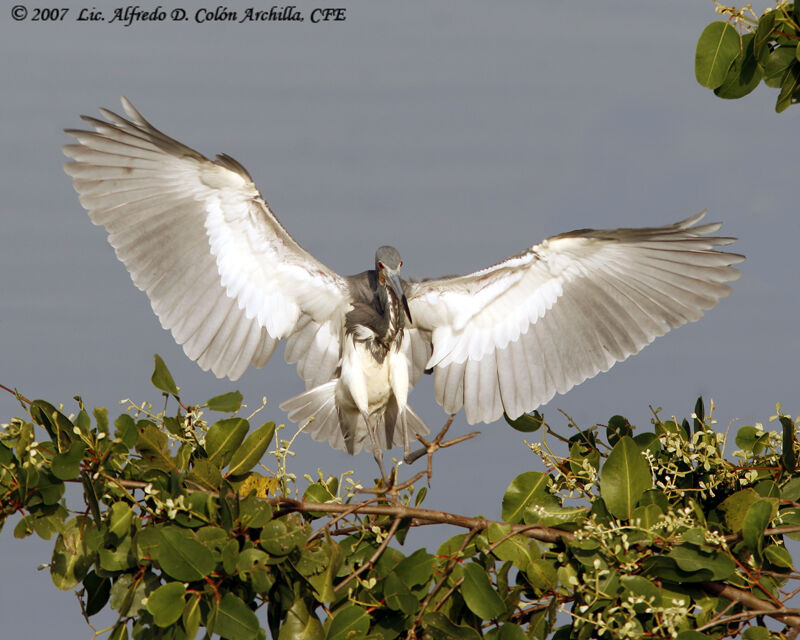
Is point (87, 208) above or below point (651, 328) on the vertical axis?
above

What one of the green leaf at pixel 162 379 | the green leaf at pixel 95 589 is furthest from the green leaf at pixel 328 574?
the green leaf at pixel 162 379

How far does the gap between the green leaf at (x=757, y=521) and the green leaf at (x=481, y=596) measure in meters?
0.80

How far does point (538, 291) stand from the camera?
194 inches

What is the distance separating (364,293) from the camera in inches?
197

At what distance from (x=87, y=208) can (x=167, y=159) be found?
485 millimetres

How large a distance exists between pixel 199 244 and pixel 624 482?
275 cm

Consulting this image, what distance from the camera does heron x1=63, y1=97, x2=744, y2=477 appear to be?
15.6 ft

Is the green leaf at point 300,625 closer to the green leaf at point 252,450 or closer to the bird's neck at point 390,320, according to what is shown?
the green leaf at point 252,450

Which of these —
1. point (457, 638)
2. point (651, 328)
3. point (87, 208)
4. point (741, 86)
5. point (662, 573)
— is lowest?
point (457, 638)

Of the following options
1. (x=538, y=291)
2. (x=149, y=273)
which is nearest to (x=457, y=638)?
(x=538, y=291)

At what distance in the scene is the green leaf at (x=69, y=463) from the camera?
280 cm

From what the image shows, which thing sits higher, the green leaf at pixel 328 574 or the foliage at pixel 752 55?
the foliage at pixel 752 55

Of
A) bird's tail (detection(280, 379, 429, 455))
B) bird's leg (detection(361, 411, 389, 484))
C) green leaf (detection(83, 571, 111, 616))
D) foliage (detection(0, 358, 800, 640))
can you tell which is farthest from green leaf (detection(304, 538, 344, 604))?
bird's tail (detection(280, 379, 429, 455))

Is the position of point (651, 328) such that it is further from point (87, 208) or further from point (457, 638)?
point (87, 208)
